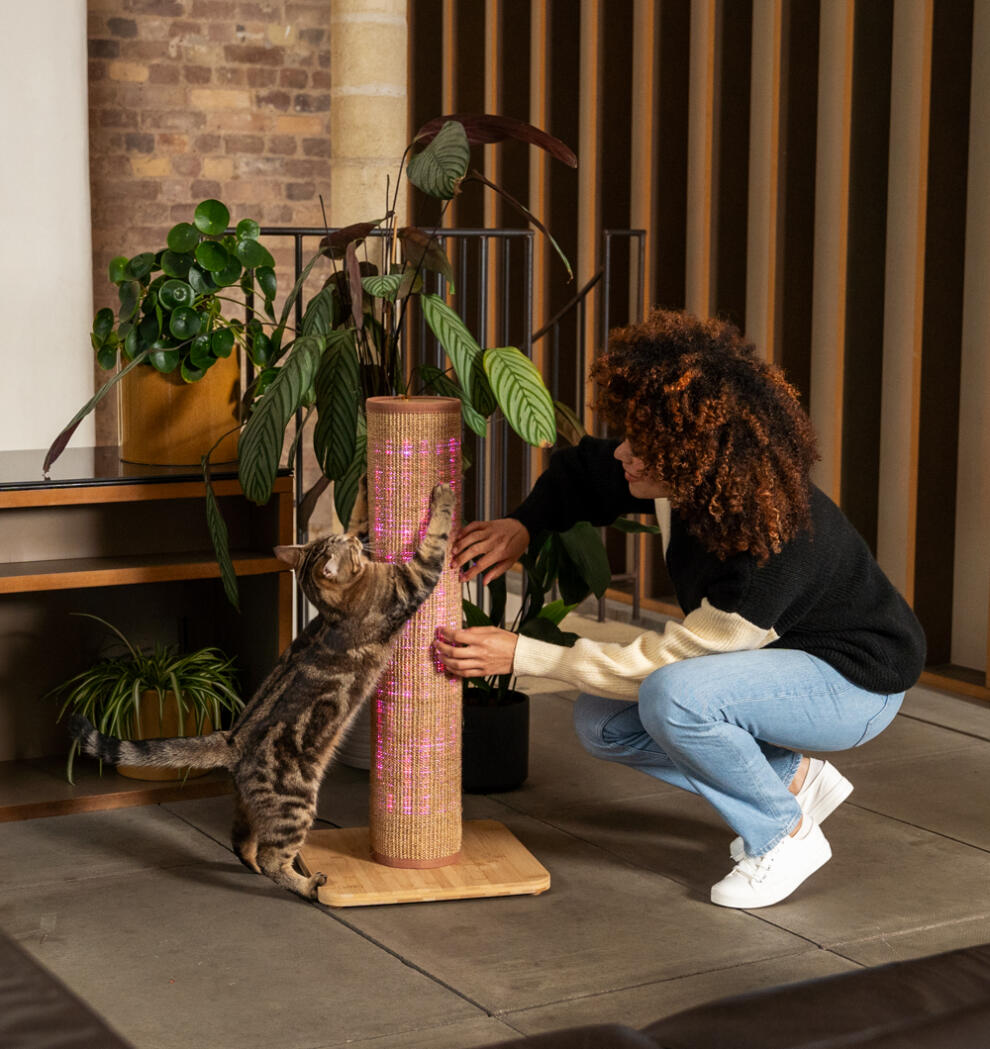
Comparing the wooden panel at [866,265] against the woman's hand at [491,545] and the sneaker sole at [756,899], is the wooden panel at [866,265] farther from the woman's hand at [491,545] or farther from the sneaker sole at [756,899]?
the sneaker sole at [756,899]

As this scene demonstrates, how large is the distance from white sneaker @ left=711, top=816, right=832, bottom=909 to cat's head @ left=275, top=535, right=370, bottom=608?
88 centimetres

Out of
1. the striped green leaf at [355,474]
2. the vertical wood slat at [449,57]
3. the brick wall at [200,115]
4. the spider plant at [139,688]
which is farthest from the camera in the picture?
the vertical wood slat at [449,57]

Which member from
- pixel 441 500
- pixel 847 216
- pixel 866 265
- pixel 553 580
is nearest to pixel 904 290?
pixel 866 265

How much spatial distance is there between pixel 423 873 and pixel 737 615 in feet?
2.55

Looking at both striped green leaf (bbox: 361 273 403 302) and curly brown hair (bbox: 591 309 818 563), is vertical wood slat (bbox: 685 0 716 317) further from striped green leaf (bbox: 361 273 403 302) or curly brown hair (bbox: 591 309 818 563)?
curly brown hair (bbox: 591 309 818 563)

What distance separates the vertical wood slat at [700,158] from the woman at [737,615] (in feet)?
7.75

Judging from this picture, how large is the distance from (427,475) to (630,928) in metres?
0.88

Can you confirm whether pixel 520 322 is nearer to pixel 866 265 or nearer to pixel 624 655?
pixel 866 265

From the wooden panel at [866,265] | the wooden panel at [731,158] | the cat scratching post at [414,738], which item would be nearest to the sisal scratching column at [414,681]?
the cat scratching post at [414,738]

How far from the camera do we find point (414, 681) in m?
2.71

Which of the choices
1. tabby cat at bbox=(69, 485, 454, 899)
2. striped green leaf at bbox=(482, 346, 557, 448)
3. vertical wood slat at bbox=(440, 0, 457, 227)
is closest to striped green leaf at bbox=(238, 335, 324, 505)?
tabby cat at bbox=(69, 485, 454, 899)

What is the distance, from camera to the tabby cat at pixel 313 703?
104 inches

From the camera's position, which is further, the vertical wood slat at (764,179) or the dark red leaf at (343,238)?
the vertical wood slat at (764,179)

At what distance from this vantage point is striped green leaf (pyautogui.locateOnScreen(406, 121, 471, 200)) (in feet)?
8.24
